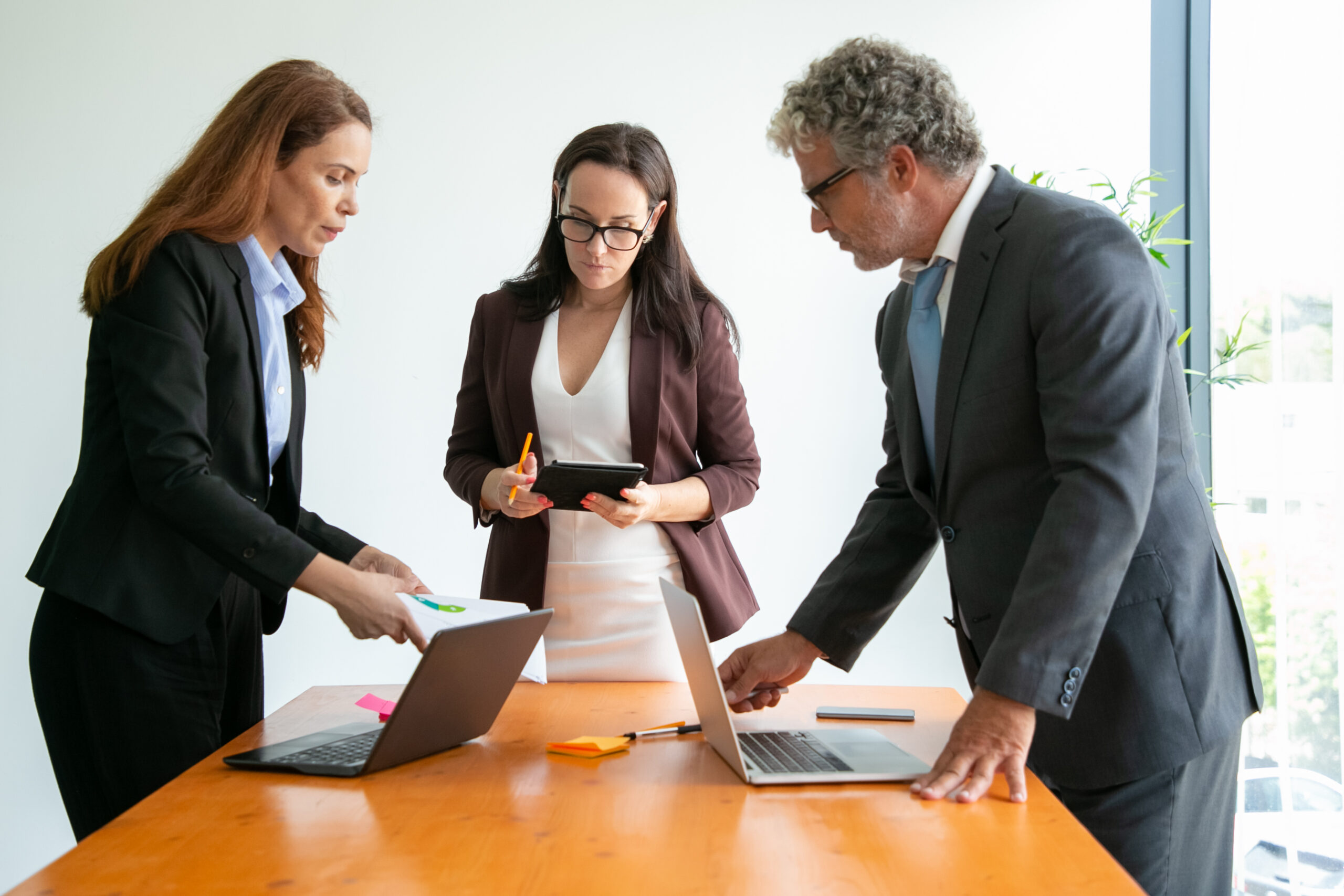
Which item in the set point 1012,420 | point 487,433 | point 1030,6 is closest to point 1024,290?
point 1012,420

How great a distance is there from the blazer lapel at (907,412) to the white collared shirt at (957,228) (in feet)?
0.34

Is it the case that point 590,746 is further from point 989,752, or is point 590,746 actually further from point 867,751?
point 989,752

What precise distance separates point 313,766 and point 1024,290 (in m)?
1.10

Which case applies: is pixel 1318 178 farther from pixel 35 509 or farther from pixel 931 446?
pixel 35 509

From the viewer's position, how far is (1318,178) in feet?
8.45

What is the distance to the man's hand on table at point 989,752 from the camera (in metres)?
1.16

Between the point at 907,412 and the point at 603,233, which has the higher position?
the point at 603,233

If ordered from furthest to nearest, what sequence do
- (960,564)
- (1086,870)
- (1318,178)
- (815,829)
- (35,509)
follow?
(35,509) < (1318,178) < (960,564) < (815,829) < (1086,870)

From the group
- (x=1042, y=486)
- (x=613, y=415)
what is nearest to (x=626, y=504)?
(x=613, y=415)

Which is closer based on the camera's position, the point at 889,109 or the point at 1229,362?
the point at 889,109

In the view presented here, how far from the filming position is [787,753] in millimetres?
1368

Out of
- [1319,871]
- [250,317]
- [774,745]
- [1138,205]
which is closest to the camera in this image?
[774,745]

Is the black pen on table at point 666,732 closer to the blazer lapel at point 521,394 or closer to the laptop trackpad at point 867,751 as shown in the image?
the laptop trackpad at point 867,751

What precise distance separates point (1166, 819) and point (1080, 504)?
1.51 ft
